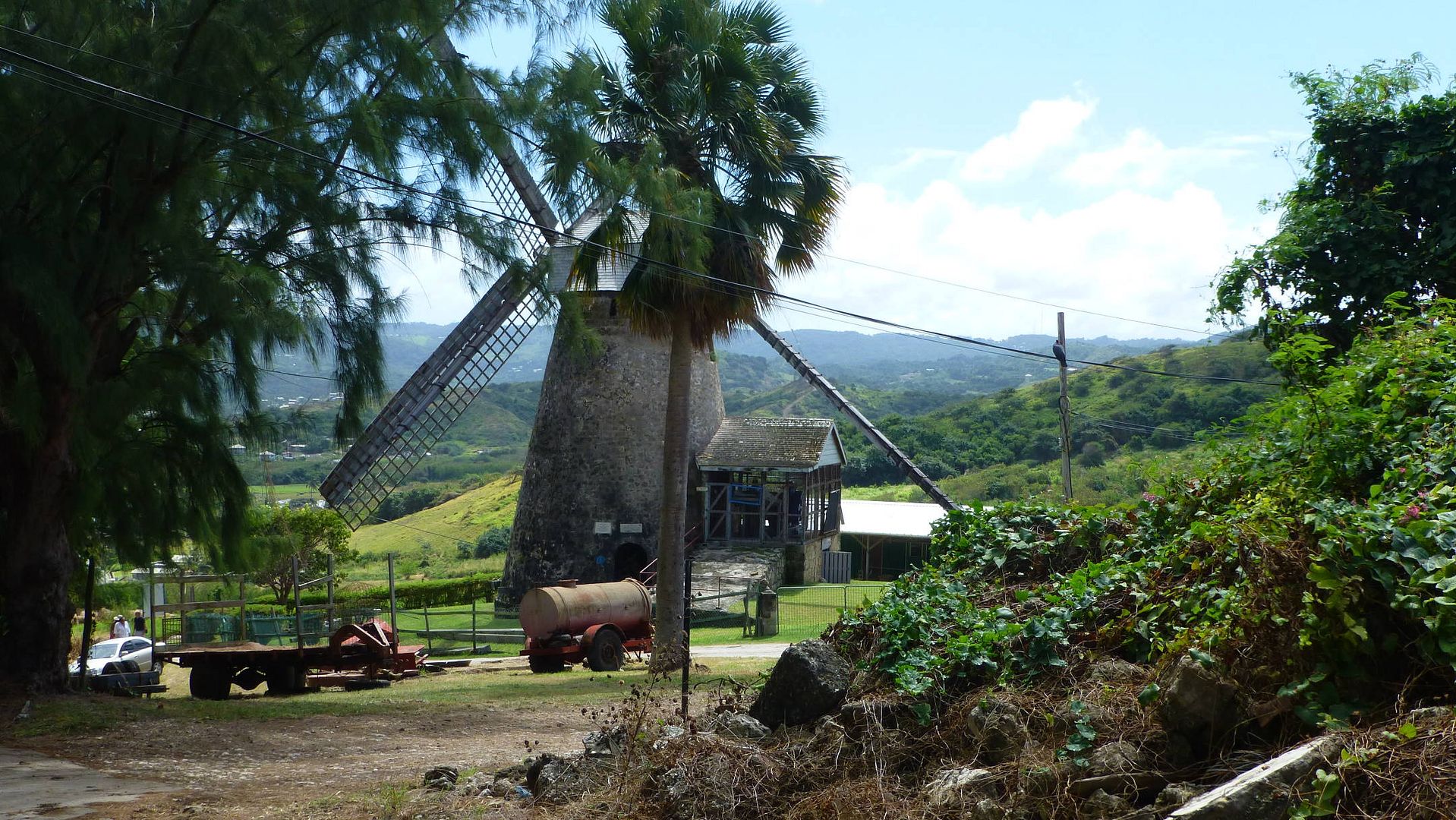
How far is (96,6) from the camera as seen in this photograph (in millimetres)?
11070

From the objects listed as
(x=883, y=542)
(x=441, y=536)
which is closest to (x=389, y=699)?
(x=883, y=542)

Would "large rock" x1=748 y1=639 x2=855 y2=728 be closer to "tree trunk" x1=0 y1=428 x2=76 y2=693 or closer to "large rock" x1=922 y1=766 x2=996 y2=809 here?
"large rock" x1=922 y1=766 x2=996 y2=809

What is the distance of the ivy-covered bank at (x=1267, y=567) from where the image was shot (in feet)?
17.0

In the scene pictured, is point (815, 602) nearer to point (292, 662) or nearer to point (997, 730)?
point (292, 662)

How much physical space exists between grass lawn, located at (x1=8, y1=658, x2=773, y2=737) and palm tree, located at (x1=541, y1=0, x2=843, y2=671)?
5.93 ft

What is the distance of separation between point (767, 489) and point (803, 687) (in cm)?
2328

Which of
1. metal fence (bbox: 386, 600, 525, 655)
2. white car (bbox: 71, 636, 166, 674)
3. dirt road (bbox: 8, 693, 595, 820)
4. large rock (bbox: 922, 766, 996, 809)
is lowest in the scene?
metal fence (bbox: 386, 600, 525, 655)

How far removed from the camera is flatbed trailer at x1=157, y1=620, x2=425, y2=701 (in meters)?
16.4

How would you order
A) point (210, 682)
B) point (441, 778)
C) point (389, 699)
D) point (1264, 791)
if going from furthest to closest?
1. point (210, 682)
2. point (389, 699)
3. point (441, 778)
4. point (1264, 791)

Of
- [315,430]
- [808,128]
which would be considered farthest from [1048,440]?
[315,430]

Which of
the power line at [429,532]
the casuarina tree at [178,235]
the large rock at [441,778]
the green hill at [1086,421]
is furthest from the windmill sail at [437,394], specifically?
the green hill at [1086,421]

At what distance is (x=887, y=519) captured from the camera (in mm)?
41156

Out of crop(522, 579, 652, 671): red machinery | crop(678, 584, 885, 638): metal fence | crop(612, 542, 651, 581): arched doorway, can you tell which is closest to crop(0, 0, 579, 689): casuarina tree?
crop(522, 579, 652, 671): red machinery

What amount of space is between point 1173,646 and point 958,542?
2695mm
